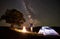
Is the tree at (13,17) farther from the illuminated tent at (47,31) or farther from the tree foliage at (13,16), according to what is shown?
the illuminated tent at (47,31)

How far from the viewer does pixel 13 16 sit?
14.2 ft

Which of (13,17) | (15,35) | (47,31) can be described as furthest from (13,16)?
(47,31)

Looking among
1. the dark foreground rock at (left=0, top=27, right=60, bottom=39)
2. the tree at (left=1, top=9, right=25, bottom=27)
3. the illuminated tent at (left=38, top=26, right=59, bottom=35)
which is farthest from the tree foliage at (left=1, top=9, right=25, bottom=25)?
the illuminated tent at (left=38, top=26, right=59, bottom=35)

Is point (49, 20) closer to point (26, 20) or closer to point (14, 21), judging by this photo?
point (26, 20)

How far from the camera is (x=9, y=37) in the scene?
3.90m

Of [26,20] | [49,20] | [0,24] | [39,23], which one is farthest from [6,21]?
[49,20]

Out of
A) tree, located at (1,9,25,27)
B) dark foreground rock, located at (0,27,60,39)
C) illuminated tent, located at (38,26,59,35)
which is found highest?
tree, located at (1,9,25,27)

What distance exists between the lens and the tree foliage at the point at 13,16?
4.25m

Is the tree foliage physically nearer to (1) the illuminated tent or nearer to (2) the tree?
(2) the tree

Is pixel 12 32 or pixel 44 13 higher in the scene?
pixel 44 13

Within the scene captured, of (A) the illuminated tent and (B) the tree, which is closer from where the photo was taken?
(A) the illuminated tent

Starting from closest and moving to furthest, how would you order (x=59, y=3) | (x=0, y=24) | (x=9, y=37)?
(x=9, y=37), (x=0, y=24), (x=59, y=3)

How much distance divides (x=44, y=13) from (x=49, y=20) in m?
0.23

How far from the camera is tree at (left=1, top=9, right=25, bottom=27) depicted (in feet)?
13.9
